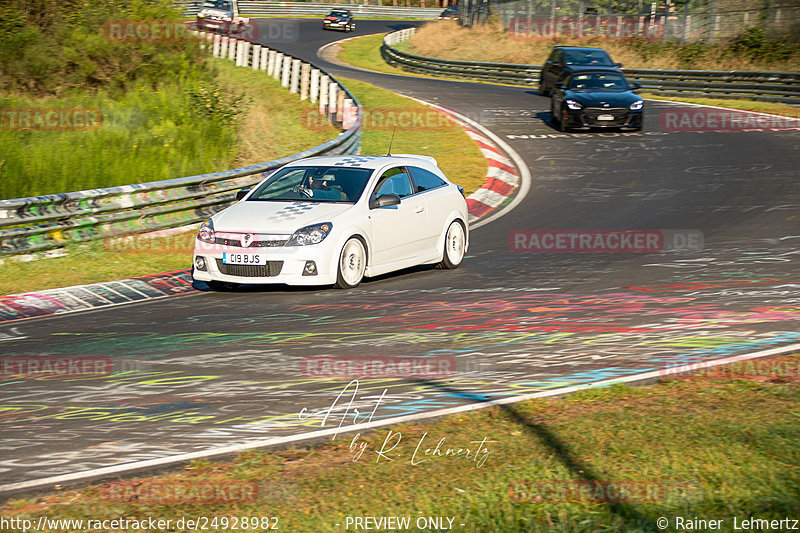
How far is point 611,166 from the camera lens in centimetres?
2202

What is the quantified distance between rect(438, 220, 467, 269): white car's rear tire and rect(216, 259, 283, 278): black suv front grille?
2850 millimetres

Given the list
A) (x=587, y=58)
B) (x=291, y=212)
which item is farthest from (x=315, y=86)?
(x=291, y=212)

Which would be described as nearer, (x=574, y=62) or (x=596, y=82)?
(x=596, y=82)

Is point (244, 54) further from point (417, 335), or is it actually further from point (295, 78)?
point (417, 335)

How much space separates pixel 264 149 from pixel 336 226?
11.0m

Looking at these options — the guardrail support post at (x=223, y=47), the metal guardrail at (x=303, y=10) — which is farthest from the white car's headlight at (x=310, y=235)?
the metal guardrail at (x=303, y=10)

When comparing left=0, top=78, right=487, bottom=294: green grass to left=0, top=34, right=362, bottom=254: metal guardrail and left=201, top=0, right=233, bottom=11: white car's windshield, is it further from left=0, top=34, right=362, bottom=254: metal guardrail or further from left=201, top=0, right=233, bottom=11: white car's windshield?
left=201, top=0, right=233, bottom=11: white car's windshield

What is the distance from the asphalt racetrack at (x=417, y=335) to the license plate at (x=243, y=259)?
1.38 ft

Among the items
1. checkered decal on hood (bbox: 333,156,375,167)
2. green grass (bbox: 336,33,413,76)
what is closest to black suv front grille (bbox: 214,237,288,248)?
checkered decal on hood (bbox: 333,156,375,167)

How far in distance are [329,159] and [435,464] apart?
778 cm

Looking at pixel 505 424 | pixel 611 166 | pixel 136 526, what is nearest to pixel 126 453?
pixel 136 526

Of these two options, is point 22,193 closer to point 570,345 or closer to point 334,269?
point 334,269

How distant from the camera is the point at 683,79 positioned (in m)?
35.6

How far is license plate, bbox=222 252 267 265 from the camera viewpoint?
1085 cm
